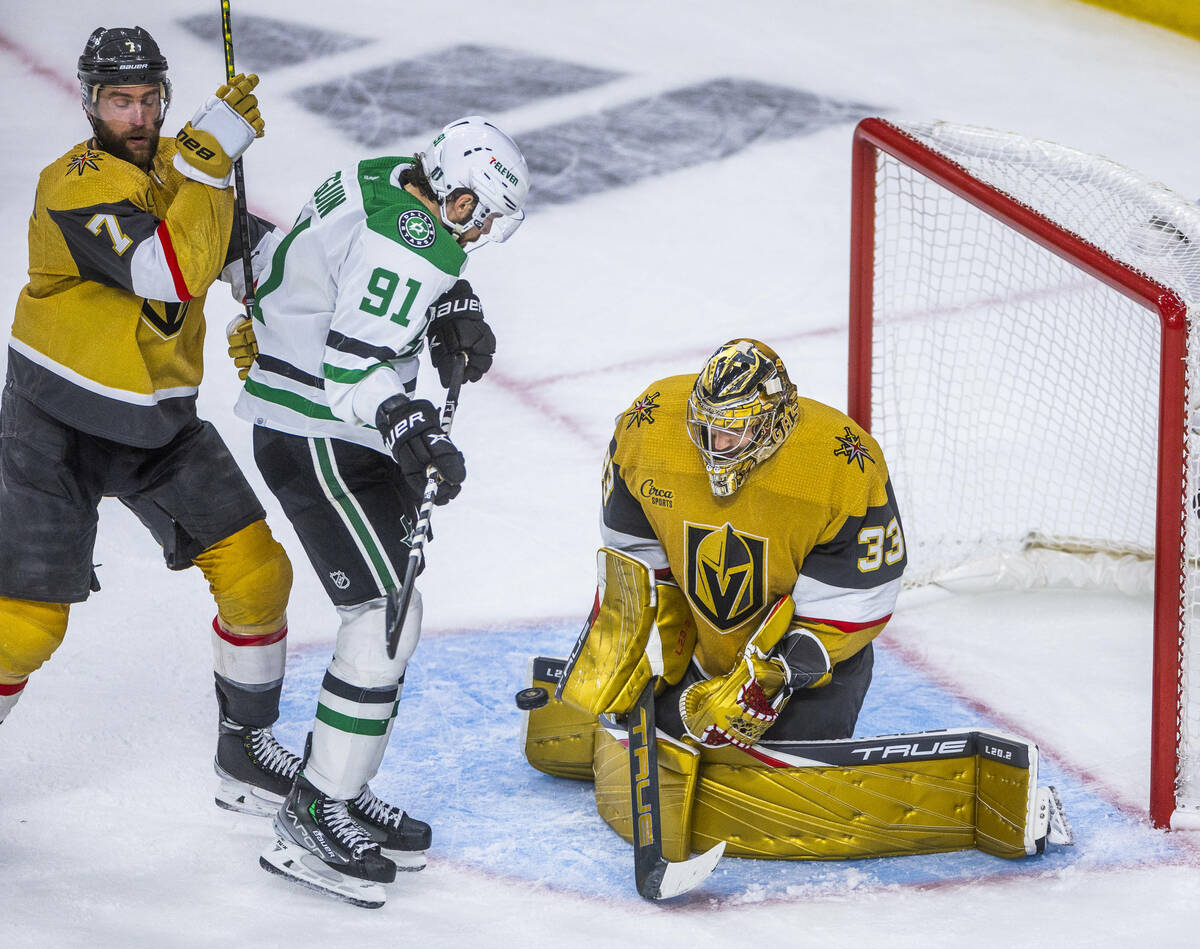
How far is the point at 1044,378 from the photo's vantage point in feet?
15.4

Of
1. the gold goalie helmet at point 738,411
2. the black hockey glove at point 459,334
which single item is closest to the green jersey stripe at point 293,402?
the black hockey glove at point 459,334

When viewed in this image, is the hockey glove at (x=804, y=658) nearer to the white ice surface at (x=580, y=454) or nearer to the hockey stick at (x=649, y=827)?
the hockey stick at (x=649, y=827)

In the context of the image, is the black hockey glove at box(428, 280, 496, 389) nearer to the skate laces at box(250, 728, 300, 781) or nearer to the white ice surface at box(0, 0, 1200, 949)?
the skate laces at box(250, 728, 300, 781)

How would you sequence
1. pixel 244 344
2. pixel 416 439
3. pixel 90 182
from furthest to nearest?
pixel 244 344, pixel 90 182, pixel 416 439

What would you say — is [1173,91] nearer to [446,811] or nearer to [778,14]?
[778,14]

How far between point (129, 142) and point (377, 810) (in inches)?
51.6

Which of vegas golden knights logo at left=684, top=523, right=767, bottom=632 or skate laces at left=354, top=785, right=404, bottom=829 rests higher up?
vegas golden knights logo at left=684, top=523, right=767, bottom=632

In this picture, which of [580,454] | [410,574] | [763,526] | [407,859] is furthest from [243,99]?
[580,454]

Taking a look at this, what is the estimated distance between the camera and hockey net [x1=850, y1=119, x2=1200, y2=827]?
314 cm

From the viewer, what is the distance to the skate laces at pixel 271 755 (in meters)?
3.38

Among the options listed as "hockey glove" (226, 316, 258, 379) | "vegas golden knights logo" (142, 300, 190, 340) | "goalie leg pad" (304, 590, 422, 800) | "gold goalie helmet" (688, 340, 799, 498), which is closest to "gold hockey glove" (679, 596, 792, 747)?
"gold goalie helmet" (688, 340, 799, 498)

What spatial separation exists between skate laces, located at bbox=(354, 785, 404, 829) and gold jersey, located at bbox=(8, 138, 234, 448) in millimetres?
763

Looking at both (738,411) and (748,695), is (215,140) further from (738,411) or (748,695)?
(748,695)

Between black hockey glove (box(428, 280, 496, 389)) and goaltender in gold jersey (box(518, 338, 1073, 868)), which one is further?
black hockey glove (box(428, 280, 496, 389))
